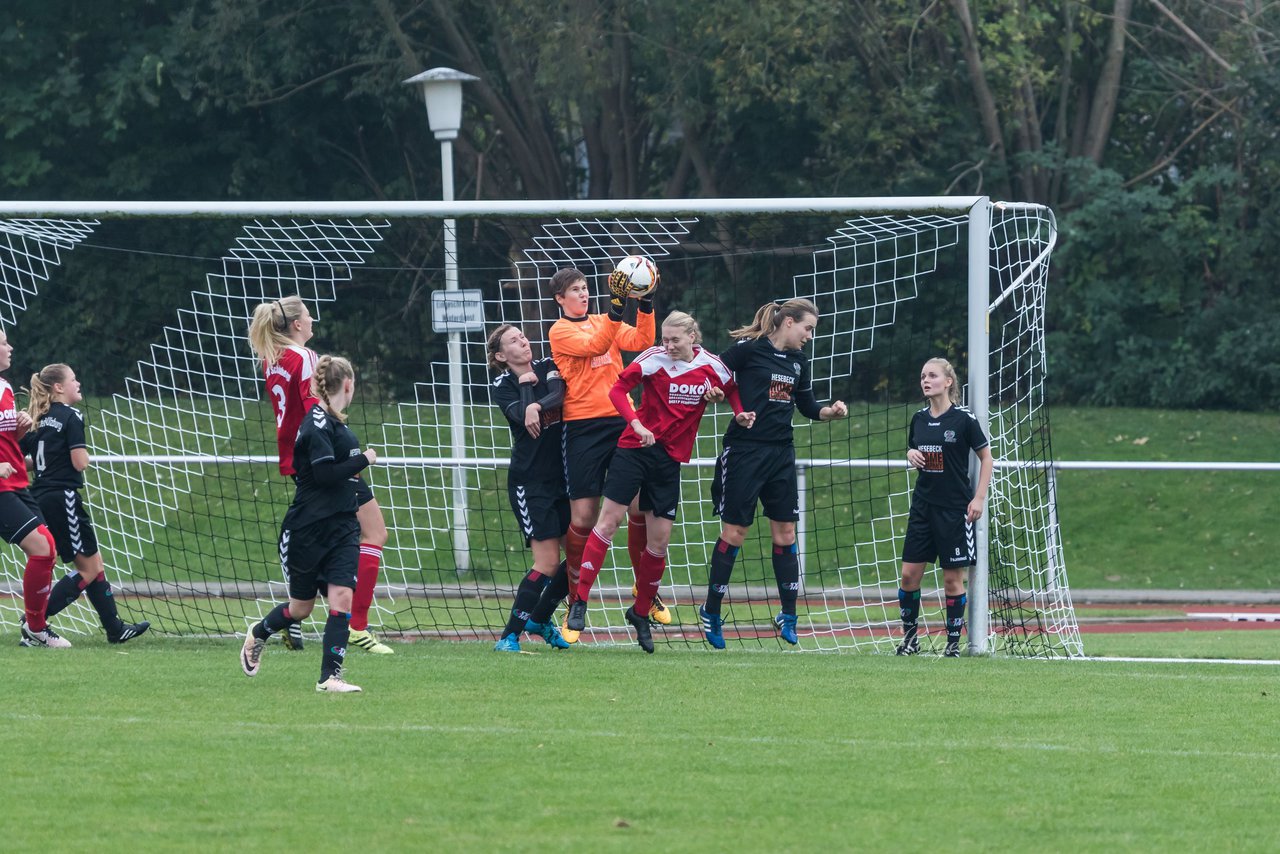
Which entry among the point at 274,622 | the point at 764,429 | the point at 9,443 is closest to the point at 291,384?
the point at 274,622

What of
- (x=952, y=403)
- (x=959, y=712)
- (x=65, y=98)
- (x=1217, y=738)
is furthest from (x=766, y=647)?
(x=65, y=98)

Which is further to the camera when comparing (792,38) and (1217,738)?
(792,38)

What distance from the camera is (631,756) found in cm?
649

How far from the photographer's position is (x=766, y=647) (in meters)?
10.7

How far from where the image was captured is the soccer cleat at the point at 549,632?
32.4ft

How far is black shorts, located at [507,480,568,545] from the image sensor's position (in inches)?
385

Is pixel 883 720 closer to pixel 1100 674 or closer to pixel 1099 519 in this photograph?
A: pixel 1100 674

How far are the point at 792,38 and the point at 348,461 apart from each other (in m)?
15.7

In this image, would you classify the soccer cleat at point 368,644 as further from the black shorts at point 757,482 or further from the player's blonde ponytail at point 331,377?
the black shorts at point 757,482

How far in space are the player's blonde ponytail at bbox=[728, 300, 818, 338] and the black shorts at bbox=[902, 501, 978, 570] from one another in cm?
139

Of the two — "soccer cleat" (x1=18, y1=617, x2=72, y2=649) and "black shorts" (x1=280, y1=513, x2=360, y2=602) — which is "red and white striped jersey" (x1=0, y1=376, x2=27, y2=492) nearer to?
"soccer cleat" (x1=18, y1=617, x2=72, y2=649)

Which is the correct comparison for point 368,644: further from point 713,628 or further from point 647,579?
point 713,628

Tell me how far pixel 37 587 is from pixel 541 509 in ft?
9.74

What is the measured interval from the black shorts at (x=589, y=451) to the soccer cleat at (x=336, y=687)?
222 centimetres
